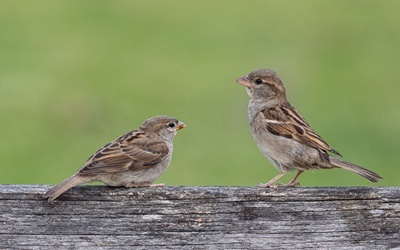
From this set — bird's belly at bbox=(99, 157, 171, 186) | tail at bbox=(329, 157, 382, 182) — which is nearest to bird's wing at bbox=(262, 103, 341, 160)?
tail at bbox=(329, 157, 382, 182)

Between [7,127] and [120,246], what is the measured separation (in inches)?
336

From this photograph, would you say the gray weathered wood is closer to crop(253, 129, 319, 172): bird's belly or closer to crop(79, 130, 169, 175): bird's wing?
crop(79, 130, 169, 175): bird's wing

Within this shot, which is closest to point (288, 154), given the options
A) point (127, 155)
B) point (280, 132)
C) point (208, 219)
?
point (280, 132)

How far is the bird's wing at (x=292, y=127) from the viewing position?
652 centimetres

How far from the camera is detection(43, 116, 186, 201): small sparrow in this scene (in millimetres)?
5285

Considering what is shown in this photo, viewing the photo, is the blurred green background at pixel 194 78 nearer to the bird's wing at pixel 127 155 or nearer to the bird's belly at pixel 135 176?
the bird's wing at pixel 127 155

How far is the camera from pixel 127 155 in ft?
18.9

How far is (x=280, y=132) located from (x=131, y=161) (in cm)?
128

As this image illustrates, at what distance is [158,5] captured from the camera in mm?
17156

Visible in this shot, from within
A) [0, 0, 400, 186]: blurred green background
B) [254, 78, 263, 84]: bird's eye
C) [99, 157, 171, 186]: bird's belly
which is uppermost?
[0, 0, 400, 186]: blurred green background

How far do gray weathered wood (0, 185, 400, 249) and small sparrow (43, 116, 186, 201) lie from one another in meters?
0.51

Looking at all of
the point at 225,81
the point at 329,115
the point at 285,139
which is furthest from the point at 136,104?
the point at 285,139

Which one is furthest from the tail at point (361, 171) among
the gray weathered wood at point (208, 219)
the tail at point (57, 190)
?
the tail at point (57, 190)

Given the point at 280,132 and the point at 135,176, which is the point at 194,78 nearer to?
the point at 280,132
